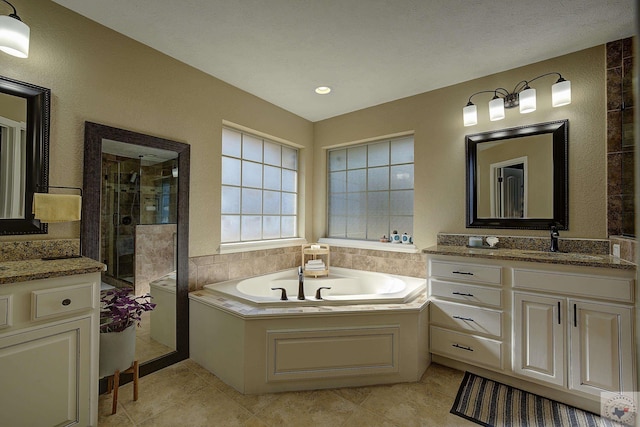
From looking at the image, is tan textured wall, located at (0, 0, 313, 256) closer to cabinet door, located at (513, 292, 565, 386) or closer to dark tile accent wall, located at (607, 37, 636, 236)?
cabinet door, located at (513, 292, 565, 386)

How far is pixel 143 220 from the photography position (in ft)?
7.10

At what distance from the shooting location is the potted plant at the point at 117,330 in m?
1.77

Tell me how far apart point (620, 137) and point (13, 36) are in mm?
3736

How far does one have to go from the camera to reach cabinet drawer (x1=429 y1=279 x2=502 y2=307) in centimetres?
205

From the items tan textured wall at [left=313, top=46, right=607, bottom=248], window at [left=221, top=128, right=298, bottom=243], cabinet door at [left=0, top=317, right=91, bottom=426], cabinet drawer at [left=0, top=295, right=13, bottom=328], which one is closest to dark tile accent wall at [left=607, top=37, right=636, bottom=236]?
tan textured wall at [left=313, top=46, right=607, bottom=248]

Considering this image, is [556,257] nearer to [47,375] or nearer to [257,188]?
[257,188]

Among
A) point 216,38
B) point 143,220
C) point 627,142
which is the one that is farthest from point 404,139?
point 143,220

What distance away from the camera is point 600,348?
1714 mm

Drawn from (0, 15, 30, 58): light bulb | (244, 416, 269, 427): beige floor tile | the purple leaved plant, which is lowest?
(244, 416, 269, 427): beige floor tile

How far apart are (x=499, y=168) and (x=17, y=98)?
3.44 metres

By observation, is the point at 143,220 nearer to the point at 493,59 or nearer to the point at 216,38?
the point at 216,38

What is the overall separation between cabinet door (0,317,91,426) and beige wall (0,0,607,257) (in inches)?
26.3

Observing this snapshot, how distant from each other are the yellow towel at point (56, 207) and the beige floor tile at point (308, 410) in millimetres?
1646

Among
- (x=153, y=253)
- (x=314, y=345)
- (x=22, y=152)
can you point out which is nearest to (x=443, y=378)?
(x=314, y=345)
